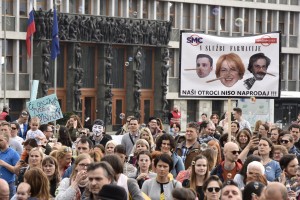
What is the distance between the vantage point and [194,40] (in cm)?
2045

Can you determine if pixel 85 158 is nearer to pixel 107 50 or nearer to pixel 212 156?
pixel 212 156

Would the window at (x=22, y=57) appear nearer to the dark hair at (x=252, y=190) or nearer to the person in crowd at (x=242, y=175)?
the person in crowd at (x=242, y=175)

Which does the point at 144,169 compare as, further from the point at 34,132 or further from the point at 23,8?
the point at 23,8

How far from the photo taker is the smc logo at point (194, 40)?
67.0ft

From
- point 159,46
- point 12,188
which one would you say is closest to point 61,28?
point 159,46

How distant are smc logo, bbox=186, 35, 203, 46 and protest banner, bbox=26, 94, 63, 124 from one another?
17.3 ft

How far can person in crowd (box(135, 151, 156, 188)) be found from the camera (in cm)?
1378

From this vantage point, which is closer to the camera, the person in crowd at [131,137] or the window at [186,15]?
the person in crowd at [131,137]

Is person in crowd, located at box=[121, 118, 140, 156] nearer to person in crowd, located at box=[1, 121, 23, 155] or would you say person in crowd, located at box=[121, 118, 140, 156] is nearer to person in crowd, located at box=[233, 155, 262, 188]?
person in crowd, located at box=[1, 121, 23, 155]

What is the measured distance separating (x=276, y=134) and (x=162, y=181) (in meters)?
6.82

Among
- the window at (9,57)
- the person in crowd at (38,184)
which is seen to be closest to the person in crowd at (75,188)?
the person in crowd at (38,184)

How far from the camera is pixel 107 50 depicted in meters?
58.9

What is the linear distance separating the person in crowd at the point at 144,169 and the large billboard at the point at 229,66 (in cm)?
576

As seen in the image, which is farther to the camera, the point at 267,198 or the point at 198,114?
the point at 198,114
